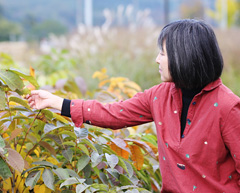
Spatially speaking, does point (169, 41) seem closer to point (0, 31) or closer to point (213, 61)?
point (213, 61)

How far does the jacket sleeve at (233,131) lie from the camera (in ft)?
4.54

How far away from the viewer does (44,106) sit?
1.52 metres

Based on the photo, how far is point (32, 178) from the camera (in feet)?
4.32

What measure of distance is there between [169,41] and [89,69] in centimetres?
445

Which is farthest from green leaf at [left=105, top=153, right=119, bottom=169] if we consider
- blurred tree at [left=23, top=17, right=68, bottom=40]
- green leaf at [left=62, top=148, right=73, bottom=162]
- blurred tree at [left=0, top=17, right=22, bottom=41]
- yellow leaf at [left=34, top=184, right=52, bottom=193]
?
blurred tree at [left=23, top=17, right=68, bottom=40]

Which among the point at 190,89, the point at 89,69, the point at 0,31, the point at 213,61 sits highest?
the point at 213,61

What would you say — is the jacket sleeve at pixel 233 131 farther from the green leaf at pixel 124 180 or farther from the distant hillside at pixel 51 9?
the distant hillside at pixel 51 9

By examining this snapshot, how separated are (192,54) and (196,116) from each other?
23cm

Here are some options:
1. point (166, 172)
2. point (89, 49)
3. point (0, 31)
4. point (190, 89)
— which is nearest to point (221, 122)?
point (190, 89)

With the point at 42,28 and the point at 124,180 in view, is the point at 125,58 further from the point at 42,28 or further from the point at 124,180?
the point at 42,28

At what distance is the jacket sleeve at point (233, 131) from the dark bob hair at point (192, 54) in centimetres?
16

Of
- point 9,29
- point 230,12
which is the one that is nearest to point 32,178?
point 9,29

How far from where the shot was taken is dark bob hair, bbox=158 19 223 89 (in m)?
1.44

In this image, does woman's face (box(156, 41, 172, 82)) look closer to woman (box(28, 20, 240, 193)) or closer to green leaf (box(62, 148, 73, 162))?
woman (box(28, 20, 240, 193))
